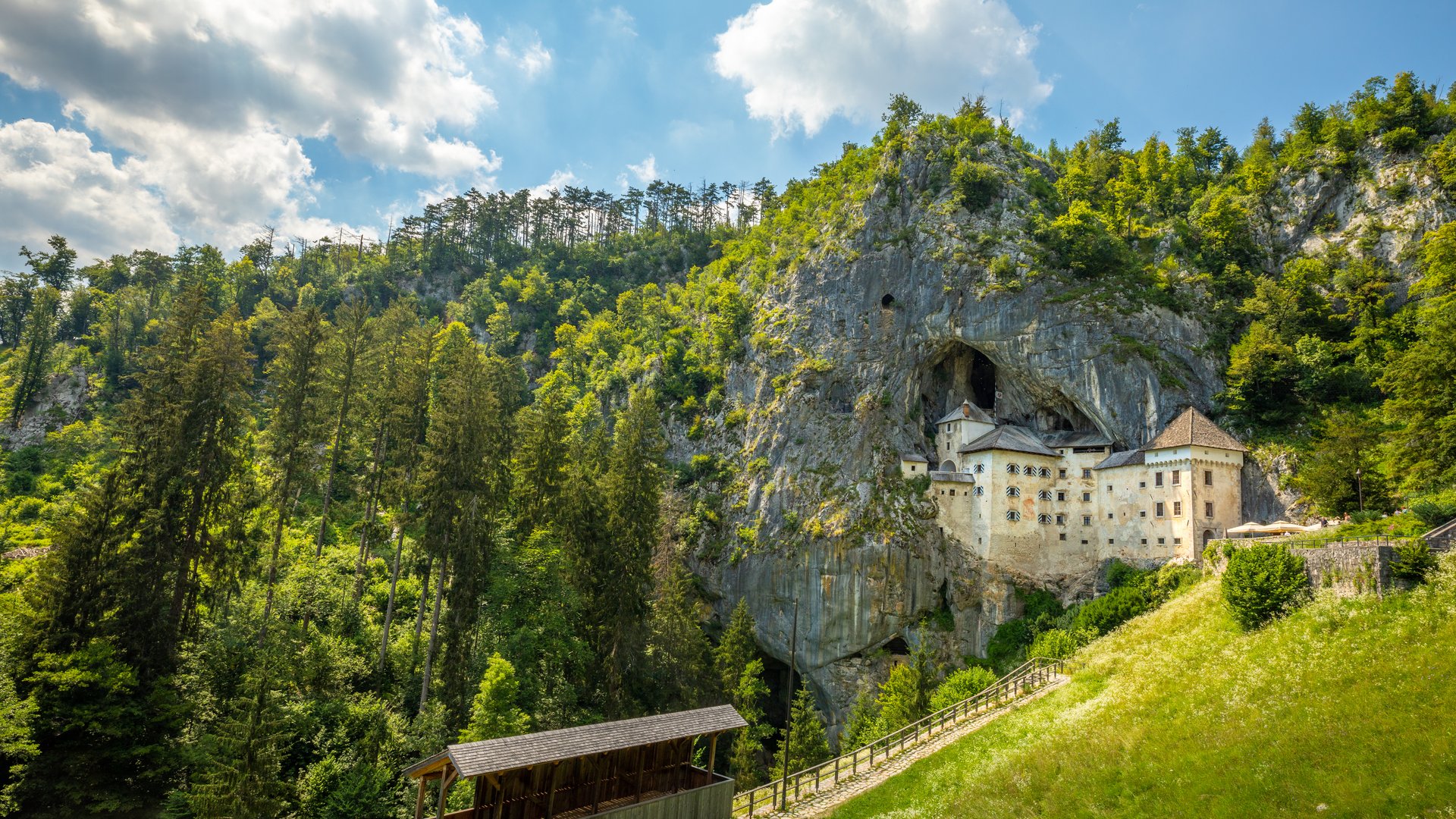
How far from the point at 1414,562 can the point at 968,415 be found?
29657 mm

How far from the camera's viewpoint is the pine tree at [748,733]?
37.5m

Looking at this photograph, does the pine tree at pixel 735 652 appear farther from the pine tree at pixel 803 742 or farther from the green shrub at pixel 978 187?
the green shrub at pixel 978 187

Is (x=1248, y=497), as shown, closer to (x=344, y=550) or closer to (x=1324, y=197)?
(x=1324, y=197)

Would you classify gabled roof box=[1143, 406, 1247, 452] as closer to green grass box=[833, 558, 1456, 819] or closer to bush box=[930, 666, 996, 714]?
bush box=[930, 666, 996, 714]

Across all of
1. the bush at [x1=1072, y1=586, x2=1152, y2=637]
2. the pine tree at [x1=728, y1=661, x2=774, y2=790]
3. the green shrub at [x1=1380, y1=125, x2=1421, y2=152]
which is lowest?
the pine tree at [x1=728, y1=661, x2=774, y2=790]

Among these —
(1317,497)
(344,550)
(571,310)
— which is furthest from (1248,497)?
(571,310)

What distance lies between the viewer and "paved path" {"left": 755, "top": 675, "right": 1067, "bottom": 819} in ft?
71.9

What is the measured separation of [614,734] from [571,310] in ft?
256

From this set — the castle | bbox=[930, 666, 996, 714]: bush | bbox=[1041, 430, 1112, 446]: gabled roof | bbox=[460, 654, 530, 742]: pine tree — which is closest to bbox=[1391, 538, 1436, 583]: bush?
bbox=[930, 666, 996, 714]: bush

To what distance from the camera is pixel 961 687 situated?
123ft

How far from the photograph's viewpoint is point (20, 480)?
51.7 m

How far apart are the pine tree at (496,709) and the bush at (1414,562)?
102 feet

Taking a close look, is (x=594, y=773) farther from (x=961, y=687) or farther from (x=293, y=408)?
(x=961, y=687)

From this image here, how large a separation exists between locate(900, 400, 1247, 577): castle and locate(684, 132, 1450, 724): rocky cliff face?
1.28 meters
